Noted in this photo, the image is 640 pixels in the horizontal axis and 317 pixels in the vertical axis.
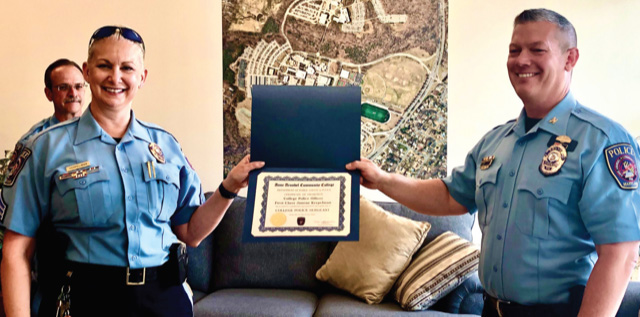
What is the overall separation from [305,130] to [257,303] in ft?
4.75

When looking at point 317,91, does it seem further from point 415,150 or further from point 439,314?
point 415,150

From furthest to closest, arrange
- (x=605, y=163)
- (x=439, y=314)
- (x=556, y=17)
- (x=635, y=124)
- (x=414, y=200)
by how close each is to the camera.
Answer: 1. (x=635, y=124)
2. (x=439, y=314)
3. (x=414, y=200)
4. (x=556, y=17)
5. (x=605, y=163)

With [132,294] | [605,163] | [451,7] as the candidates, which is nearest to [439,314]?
[605,163]

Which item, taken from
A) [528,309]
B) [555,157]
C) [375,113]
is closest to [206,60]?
[375,113]

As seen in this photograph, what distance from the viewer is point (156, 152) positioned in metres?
1.77

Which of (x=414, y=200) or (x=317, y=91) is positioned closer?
(x=317, y=91)

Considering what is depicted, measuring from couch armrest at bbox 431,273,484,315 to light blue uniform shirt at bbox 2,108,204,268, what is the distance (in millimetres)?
1729

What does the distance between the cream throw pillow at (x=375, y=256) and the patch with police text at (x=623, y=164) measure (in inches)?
65.9

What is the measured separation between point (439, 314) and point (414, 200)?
3.26ft

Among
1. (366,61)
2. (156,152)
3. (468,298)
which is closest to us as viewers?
(156,152)

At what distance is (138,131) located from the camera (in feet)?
5.78

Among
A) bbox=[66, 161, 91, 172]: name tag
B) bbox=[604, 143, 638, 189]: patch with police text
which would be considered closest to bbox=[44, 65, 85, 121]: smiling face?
bbox=[66, 161, 91, 172]: name tag

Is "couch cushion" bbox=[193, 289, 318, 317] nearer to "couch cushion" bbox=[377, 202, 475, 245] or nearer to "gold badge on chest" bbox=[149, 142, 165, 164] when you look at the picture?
"couch cushion" bbox=[377, 202, 475, 245]

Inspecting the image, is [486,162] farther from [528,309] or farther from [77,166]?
[77,166]
